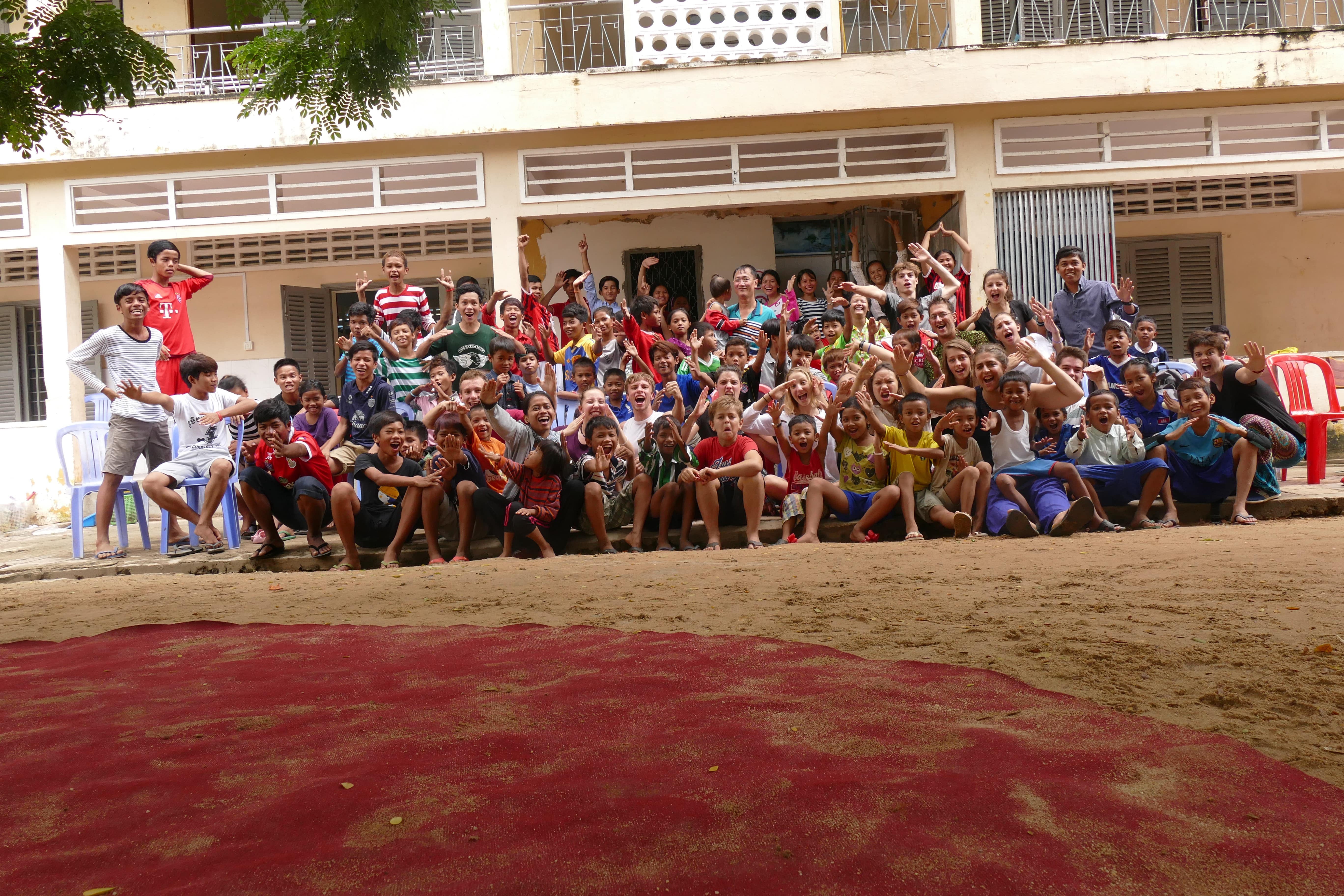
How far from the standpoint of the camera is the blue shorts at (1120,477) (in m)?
6.77

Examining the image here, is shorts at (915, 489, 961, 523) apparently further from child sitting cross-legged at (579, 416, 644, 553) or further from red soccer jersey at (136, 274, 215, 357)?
red soccer jersey at (136, 274, 215, 357)

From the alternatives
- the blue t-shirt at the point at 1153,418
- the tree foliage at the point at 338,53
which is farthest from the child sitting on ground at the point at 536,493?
the blue t-shirt at the point at 1153,418

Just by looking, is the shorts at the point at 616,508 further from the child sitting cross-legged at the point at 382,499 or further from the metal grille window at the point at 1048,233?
the metal grille window at the point at 1048,233

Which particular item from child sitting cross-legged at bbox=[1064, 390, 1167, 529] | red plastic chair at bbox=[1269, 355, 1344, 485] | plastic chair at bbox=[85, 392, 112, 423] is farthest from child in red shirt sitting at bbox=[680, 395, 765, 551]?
plastic chair at bbox=[85, 392, 112, 423]

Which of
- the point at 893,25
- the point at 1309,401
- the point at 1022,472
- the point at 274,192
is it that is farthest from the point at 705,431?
the point at 893,25

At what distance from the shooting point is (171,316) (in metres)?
8.45

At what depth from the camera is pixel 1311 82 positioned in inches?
396

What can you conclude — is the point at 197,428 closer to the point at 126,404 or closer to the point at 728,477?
the point at 126,404

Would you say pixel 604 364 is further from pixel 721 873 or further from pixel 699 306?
pixel 721 873

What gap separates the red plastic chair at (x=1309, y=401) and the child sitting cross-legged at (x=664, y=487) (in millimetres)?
4632

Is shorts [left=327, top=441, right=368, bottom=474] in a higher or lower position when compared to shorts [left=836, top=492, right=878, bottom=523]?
higher

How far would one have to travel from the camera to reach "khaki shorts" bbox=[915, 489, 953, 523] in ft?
22.2

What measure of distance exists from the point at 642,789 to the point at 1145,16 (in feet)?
38.3

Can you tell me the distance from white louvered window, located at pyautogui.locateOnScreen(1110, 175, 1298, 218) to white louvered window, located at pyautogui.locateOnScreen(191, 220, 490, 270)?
7.24 meters
